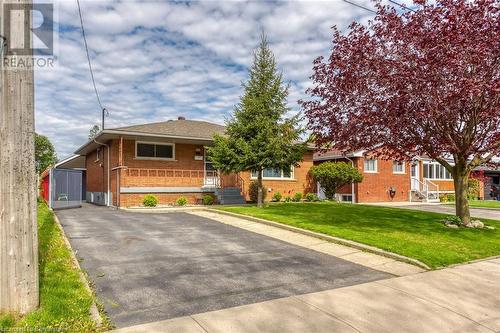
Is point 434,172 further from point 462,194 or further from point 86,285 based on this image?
point 86,285

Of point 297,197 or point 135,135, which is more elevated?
point 135,135

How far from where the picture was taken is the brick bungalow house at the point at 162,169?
19.2 metres

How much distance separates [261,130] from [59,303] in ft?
43.5

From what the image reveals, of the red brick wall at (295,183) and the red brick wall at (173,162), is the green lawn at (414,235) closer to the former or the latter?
the red brick wall at (173,162)

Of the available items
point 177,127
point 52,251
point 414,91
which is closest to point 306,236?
point 414,91

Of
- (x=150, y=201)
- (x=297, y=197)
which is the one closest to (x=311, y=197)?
(x=297, y=197)

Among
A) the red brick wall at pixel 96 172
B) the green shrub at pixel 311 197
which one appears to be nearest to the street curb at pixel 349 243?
the green shrub at pixel 311 197

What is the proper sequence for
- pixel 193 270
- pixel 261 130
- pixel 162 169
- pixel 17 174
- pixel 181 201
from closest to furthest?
pixel 17 174, pixel 193 270, pixel 261 130, pixel 181 201, pixel 162 169

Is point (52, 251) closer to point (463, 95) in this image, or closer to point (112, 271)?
point (112, 271)

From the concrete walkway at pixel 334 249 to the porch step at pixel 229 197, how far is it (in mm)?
8010

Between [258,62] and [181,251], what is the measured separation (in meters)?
11.9

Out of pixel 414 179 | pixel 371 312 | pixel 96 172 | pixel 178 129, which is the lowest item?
pixel 371 312

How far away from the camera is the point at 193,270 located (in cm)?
668

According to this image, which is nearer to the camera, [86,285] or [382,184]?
[86,285]
